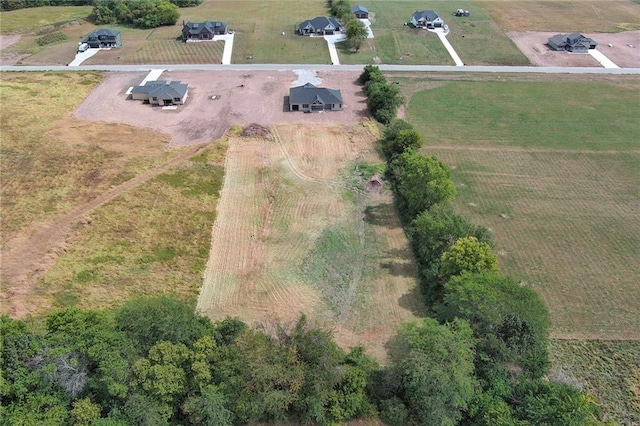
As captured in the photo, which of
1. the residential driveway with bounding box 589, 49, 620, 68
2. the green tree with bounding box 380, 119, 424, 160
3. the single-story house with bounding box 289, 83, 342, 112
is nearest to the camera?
the green tree with bounding box 380, 119, 424, 160

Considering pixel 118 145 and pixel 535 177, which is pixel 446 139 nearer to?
pixel 535 177

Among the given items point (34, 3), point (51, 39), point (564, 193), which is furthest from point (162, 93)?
point (34, 3)

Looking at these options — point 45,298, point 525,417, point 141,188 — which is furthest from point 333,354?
point 141,188

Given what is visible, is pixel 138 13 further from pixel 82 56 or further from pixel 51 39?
pixel 82 56

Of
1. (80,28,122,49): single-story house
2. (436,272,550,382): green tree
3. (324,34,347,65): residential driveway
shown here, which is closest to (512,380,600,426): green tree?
(436,272,550,382): green tree

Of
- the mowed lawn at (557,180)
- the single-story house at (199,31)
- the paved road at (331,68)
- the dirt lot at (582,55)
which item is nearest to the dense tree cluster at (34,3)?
the single-story house at (199,31)

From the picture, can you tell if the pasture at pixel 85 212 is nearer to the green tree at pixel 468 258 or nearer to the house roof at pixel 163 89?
the house roof at pixel 163 89

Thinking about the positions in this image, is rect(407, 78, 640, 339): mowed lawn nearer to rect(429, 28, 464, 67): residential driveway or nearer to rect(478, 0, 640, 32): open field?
rect(429, 28, 464, 67): residential driveway
